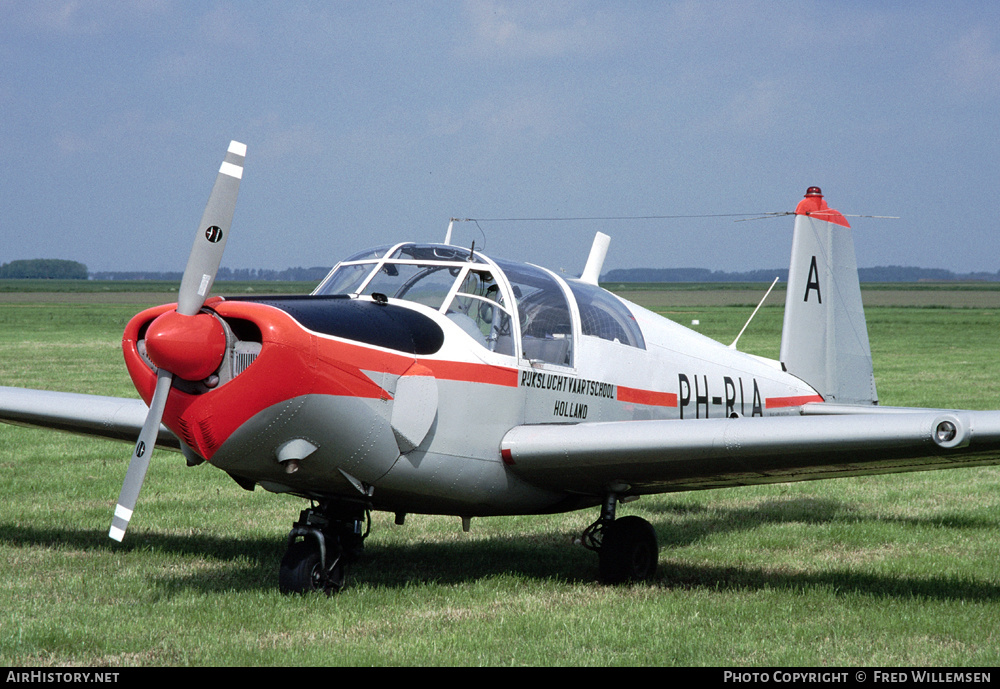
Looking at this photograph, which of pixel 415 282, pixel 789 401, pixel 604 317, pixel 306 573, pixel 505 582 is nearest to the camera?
pixel 306 573

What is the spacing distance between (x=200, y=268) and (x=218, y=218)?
34 cm

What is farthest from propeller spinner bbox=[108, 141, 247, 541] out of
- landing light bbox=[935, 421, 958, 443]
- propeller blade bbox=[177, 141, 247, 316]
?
landing light bbox=[935, 421, 958, 443]

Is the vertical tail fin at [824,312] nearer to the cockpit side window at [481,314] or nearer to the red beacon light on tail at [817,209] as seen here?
the red beacon light on tail at [817,209]

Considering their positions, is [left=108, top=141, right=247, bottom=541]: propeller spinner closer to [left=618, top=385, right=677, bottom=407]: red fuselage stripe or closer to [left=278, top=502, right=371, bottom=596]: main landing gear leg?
[left=278, top=502, right=371, bottom=596]: main landing gear leg

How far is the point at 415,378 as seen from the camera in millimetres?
6418

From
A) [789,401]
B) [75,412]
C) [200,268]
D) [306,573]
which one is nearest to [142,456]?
[200,268]

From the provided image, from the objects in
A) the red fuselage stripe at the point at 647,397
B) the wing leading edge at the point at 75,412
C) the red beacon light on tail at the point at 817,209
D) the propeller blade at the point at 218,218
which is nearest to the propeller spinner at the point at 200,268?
the propeller blade at the point at 218,218

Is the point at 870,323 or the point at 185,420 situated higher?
the point at 870,323

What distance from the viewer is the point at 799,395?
10.3 metres

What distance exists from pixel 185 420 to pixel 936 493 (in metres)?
8.48

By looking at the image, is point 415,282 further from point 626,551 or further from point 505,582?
point 626,551

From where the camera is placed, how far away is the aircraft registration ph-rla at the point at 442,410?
5828 millimetres
